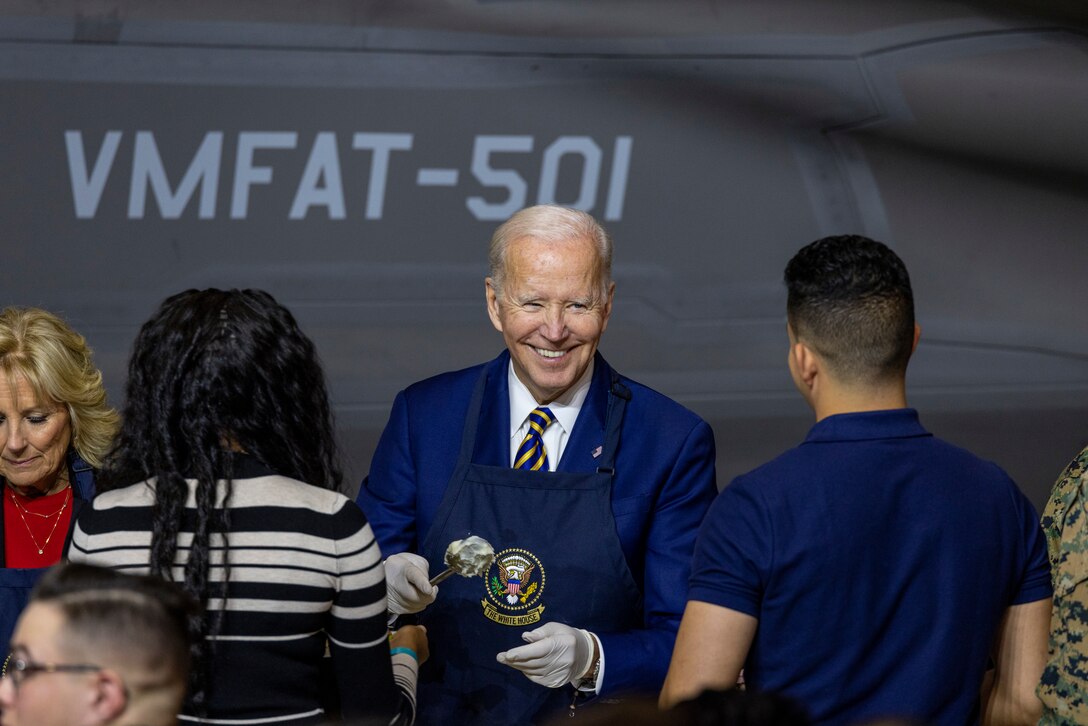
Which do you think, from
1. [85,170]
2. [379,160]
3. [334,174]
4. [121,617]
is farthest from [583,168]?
[121,617]

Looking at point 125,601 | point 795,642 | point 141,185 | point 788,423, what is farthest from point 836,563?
point 141,185

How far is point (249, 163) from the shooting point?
3.06 meters

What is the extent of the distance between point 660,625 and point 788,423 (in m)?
1.54

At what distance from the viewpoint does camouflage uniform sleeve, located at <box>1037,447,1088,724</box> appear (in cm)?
145

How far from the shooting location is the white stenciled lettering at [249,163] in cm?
306

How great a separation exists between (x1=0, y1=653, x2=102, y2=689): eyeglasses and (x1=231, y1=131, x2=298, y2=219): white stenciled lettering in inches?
82.4

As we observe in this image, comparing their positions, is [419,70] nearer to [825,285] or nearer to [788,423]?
[788,423]

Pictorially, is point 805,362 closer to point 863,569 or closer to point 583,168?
point 863,569

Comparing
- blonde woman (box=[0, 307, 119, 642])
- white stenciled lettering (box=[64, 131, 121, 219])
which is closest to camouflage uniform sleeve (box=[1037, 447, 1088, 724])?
blonde woman (box=[0, 307, 119, 642])

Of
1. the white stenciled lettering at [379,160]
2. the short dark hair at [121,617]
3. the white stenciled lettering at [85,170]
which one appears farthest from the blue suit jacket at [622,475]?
the white stenciled lettering at [85,170]

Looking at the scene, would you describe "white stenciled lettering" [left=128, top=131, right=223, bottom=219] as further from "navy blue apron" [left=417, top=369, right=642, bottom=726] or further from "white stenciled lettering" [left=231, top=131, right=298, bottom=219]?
"navy blue apron" [left=417, top=369, right=642, bottom=726]

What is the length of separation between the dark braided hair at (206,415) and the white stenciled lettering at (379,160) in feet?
5.62

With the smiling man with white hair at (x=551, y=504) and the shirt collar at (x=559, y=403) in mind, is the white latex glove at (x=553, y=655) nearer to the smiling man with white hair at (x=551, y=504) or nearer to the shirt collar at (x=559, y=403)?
the smiling man with white hair at (x=551, y=504)

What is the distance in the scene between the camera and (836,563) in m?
1.36
